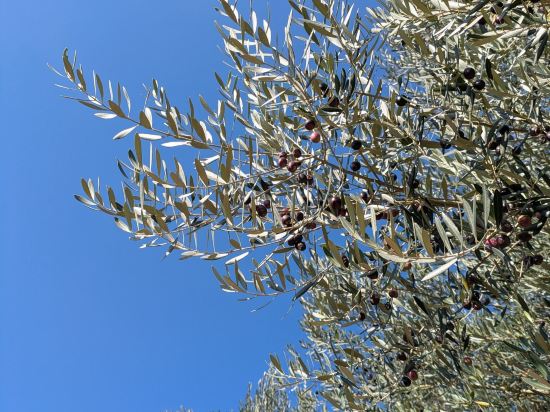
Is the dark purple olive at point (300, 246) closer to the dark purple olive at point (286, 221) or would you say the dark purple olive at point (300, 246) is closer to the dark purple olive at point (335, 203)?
the dark purple olive at point (286, 221)

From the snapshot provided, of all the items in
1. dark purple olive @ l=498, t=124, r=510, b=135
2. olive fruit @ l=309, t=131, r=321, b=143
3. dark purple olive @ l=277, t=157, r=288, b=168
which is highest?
dark purple olive @ l=277, t=157, r=288, b=168

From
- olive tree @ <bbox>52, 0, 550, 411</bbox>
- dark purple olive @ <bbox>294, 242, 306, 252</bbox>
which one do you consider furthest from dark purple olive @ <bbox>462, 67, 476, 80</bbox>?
dark purple olive @ <bbox>294, 242, 306, 252</bbox>

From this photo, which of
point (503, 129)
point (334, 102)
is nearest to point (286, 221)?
point (334, 102)

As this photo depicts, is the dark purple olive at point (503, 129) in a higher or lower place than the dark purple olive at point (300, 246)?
lower

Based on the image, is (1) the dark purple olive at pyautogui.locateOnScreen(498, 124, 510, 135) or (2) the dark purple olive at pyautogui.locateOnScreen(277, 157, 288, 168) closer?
(1) the dark purple olive at pyautogui.locateOnScreen(498, 124, 510, 135)

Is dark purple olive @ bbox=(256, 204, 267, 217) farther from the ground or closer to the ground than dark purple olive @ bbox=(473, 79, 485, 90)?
farther from the ground

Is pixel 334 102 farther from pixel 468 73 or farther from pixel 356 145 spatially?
pixel 468 73

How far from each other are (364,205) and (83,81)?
176 centimetres

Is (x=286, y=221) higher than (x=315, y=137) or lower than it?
lower

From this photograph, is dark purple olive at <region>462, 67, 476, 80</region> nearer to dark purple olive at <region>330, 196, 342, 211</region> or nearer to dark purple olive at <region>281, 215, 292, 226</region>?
dark purple olive at <region>330, 196, 342, 211</region>

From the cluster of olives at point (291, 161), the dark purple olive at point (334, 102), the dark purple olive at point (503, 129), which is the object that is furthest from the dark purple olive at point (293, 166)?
the dark purple olive at point (503, 129)

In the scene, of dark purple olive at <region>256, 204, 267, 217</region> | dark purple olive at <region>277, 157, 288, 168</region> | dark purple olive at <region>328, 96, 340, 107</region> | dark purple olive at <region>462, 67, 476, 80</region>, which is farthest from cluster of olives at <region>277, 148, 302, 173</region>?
Answer: dark purple olive at <region>462, 67, 476, 80</region>

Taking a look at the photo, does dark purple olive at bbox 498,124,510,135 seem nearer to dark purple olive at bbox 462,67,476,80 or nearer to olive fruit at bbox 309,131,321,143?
dark purple olive at bbox 462,67,476,80

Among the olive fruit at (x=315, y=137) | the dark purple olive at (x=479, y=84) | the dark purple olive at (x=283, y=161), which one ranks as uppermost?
the dark purple olive at (x=283, y=161)
